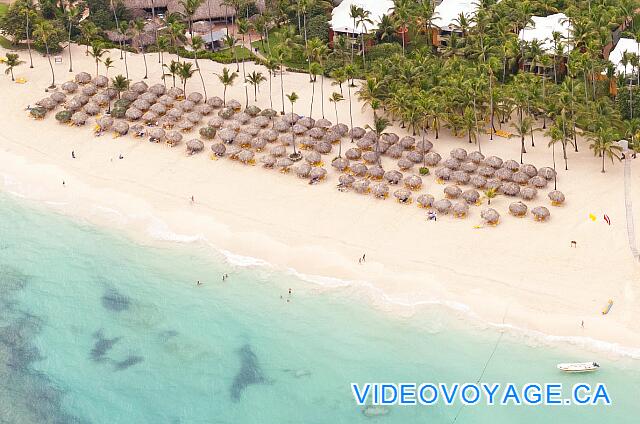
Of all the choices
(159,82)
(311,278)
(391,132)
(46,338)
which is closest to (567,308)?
(311,278)

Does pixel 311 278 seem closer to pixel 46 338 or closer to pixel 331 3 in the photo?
pixel 46 338

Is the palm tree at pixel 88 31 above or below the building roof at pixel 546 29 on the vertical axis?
below

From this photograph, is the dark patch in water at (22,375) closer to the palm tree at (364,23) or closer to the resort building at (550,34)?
the palm tree at (364,23)

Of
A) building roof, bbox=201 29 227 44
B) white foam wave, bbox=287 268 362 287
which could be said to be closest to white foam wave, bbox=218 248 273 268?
white foam wave, bbox=287 268 362 287

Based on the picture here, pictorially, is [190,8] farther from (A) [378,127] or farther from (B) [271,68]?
(A) [378,127]

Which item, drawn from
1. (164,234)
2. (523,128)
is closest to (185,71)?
(164,234)

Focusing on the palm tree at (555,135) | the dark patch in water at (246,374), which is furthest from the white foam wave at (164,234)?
the palm tree at (555,135)

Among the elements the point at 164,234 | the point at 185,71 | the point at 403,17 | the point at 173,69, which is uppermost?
the point at 403,17
